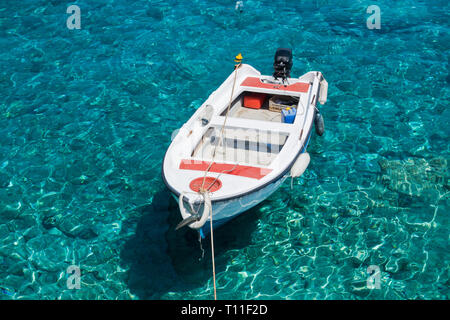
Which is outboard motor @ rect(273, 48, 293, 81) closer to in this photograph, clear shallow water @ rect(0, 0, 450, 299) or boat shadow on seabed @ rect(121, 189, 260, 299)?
clear shallow water @ rect(0, 0, 450, 299)

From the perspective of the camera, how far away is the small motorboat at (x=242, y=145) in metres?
9.05

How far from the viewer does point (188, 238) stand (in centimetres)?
1048

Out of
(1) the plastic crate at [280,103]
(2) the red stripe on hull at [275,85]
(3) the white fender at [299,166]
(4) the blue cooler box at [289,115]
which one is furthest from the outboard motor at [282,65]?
(3) the white fender at [299,166]

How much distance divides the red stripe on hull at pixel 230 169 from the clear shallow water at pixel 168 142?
1.66 m

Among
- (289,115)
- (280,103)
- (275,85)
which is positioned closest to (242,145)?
(289,115)

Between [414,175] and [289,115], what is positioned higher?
[289,115]

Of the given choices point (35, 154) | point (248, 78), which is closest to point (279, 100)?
point (248, 78)

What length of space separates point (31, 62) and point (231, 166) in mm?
11349

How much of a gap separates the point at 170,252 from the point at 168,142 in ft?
14.0

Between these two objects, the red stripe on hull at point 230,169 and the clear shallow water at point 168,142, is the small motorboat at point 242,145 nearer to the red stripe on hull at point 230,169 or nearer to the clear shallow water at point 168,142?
the red stripe on hull at point 230,169

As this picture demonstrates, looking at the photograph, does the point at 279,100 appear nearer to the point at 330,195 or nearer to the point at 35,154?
the point at 330,195

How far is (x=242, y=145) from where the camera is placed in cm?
1154

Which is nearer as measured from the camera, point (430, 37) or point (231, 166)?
point (231, 166)

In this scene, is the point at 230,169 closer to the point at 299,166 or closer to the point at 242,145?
the point at 299,166
